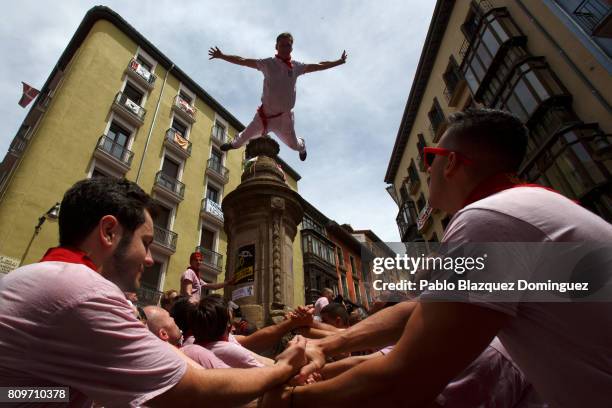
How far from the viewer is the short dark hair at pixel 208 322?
2.78m

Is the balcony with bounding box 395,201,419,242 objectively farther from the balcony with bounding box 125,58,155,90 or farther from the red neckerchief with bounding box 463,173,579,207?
the red neckerchief with bounding box 463,173,579,207

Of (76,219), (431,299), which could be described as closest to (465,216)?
(431,299)

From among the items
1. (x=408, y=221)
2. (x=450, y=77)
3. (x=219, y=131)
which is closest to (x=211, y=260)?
(x=219, y=131)

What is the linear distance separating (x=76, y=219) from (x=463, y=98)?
1915 cm

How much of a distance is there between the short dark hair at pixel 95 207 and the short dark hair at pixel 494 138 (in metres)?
1.71

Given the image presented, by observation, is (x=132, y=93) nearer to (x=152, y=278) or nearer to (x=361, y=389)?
(x=152, y=278)

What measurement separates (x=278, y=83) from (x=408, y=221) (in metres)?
21.2

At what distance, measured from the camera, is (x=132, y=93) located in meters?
20.7

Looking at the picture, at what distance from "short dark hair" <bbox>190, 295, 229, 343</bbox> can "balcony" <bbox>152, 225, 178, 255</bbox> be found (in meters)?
16.2

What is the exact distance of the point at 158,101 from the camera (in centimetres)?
2169

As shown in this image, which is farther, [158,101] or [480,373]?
[158,101]

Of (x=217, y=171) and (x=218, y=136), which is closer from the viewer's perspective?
(x=217, y=171)

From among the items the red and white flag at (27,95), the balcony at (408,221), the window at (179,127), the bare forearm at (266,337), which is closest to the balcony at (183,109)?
the window at (179,127)

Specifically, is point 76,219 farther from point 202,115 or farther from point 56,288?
point 202,115
